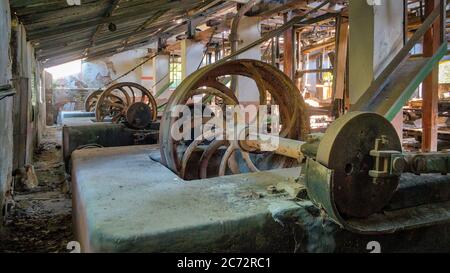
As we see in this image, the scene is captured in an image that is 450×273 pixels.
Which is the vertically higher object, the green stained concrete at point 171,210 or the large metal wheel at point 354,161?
the large metal wheel at point 354,161

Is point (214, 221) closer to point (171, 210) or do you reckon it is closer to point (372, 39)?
point (171, 210)

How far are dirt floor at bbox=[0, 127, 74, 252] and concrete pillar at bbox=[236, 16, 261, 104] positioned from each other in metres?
3.63

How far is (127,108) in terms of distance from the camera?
7.35m

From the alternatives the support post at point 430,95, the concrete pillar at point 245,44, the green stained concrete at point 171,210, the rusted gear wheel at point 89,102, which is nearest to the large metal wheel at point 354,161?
the green stained concrete at point 171,210

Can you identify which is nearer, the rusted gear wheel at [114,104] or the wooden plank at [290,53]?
the wooden plank at [290,53]

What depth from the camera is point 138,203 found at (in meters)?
2.02

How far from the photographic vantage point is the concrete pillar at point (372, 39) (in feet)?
11.7

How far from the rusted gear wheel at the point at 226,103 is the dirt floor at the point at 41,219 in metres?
1.38

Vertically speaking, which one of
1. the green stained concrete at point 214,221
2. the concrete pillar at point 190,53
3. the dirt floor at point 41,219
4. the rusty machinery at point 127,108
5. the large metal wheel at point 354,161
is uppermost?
the concrete pillar at point 190,53

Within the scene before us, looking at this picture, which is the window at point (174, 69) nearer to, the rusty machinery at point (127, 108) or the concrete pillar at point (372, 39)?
the rusty machinery at point (127, 108)

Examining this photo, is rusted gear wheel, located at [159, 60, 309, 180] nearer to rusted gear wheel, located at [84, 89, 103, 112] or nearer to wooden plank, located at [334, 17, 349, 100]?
wooden plank, located at [334, 17, 349, 100]

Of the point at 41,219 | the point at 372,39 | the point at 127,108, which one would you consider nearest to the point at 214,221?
the point at 372,39

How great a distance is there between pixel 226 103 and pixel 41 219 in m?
2.49

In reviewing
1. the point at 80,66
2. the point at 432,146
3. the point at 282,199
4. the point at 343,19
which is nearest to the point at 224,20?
the point at 343,19
